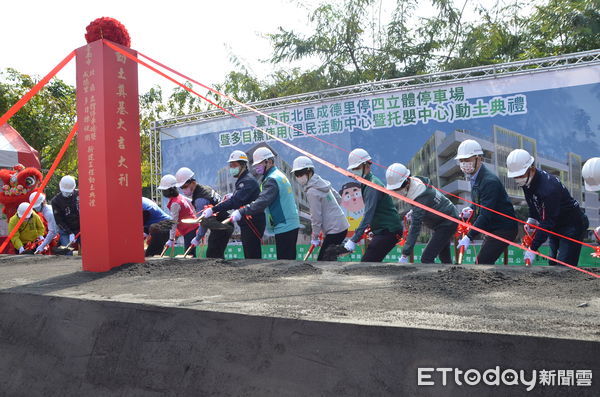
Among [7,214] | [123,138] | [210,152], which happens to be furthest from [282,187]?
[7,214]

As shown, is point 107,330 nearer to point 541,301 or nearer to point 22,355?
point 22,355

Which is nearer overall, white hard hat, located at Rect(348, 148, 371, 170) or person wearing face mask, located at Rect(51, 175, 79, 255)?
white hard hat, located at Rect(348, 148, 371, 170)

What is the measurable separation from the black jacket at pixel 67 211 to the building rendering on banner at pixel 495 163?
4842 mm

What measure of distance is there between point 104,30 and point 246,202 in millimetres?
2391

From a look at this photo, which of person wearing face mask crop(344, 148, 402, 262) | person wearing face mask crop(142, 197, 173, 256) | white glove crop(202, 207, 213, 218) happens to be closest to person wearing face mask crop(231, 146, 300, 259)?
white glove crop(202, 207, 213, 218)

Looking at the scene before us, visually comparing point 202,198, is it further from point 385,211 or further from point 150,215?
point 385,211

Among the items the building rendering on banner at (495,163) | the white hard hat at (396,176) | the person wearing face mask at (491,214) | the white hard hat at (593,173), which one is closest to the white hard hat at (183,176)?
the white hard hat at (396,176)

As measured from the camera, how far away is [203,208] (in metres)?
6.34

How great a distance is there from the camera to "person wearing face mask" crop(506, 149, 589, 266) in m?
3.99

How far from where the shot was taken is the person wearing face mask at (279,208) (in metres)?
5.27

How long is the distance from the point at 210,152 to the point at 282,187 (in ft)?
10.8

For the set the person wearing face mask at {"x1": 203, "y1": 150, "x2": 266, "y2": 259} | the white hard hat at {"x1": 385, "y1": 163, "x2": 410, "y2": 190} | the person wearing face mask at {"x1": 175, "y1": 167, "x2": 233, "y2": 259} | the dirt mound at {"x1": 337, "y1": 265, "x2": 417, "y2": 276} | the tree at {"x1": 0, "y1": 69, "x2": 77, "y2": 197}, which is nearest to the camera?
the dirt mound at {"x1": 337, "y1": 265, "x2": 417, "y2": 276}

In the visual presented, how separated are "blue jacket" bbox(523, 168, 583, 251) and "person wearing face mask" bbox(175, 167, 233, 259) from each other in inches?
120

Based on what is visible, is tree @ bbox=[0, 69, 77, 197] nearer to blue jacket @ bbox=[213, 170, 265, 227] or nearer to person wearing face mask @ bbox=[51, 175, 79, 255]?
person wearing face mask @ bbox=[51, 175, 79, 255]
